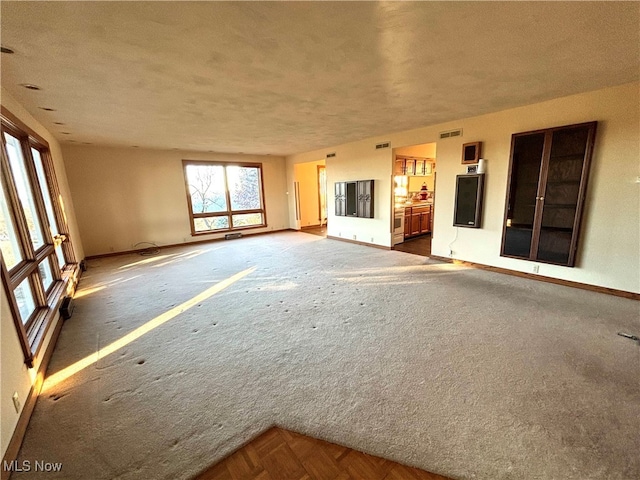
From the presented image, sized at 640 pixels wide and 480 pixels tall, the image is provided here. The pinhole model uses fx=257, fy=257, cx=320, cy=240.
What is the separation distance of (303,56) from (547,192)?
12.3 feet

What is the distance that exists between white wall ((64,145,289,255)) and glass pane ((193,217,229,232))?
24 centimetres

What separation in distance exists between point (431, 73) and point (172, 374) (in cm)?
360

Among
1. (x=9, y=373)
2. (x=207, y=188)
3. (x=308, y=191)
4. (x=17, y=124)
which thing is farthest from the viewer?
(x=308, y=191)

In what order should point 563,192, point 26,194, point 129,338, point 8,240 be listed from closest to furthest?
point 8,240
point 129,338
point 26,194
point 563,192

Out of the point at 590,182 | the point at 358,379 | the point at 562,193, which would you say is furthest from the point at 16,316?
the point at 590,182

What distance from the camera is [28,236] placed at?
251 cm

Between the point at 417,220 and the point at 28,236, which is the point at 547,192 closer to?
the point at 417,220

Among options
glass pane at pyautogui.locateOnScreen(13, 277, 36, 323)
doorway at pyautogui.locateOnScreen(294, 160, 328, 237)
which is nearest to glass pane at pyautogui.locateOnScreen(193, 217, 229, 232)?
doorway at pyautogui.locateOnScreen(294, 160, 328, 237)

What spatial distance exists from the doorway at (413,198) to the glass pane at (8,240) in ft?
18.4

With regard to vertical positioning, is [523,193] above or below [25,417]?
above

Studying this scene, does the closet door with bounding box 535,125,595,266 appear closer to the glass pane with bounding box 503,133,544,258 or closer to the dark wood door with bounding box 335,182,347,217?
the glass pane with bounding box 503,133,544,258

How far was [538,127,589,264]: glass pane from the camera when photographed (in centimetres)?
335

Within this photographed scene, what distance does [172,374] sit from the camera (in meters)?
2.09

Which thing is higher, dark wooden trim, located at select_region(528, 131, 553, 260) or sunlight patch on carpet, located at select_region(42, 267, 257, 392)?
dark wooden trim, located at select_region(528, 131, 553, 260)
